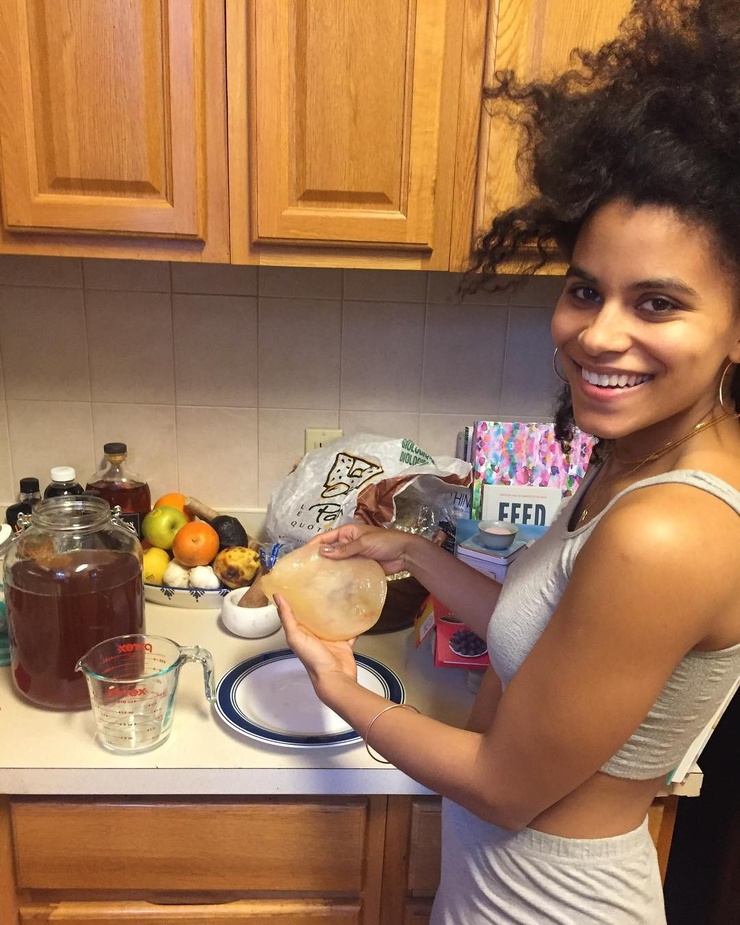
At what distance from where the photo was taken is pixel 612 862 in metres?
0.73

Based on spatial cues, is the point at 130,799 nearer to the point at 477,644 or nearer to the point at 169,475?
the point at 477,644

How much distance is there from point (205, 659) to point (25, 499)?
608mm

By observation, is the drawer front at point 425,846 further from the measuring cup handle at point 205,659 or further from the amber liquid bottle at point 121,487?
the amber liquid bottle at point 121,487

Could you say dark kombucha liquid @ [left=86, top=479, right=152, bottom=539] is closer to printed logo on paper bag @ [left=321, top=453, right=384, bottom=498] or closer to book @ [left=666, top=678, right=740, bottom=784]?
printed logo on paper bag @ [left=321, top=453, right=384, bottom=498]

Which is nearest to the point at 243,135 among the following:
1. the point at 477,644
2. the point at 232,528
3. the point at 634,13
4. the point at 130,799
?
the point at 634,13

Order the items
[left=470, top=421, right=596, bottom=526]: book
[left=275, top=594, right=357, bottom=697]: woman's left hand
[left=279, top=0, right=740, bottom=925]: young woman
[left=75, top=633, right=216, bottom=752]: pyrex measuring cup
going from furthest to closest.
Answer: [left=470, top=421, right=596, bottom=526]: book → [left=75, top=633, right=216, bottom=752]: pyrex measuring cup → [left=275, top=594, right=357, bottom=697]: woman's left hand → [left=279, top=0, right=740, bottom=925]: young woman

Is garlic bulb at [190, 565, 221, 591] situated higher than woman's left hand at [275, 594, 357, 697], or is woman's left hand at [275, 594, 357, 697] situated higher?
woman's left hand at [275, 594, 357, 697]

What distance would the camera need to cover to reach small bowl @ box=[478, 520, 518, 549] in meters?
1.13

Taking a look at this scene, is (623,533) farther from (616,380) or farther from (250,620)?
(250,620)

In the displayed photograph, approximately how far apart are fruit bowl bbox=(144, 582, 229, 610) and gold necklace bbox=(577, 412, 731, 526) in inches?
29.0

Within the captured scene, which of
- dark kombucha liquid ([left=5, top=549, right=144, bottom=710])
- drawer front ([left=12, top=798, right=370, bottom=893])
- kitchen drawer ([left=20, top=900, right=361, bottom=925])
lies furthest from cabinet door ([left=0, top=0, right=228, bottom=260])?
kitchen drawer ([left=20, top=900, right=361, bottom=925])

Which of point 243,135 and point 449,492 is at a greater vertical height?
point 243,135

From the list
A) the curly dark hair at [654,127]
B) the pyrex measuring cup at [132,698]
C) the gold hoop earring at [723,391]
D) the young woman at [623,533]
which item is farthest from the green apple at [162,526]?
the gold hoop earring at [723,391]

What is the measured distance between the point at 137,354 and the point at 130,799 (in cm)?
83
